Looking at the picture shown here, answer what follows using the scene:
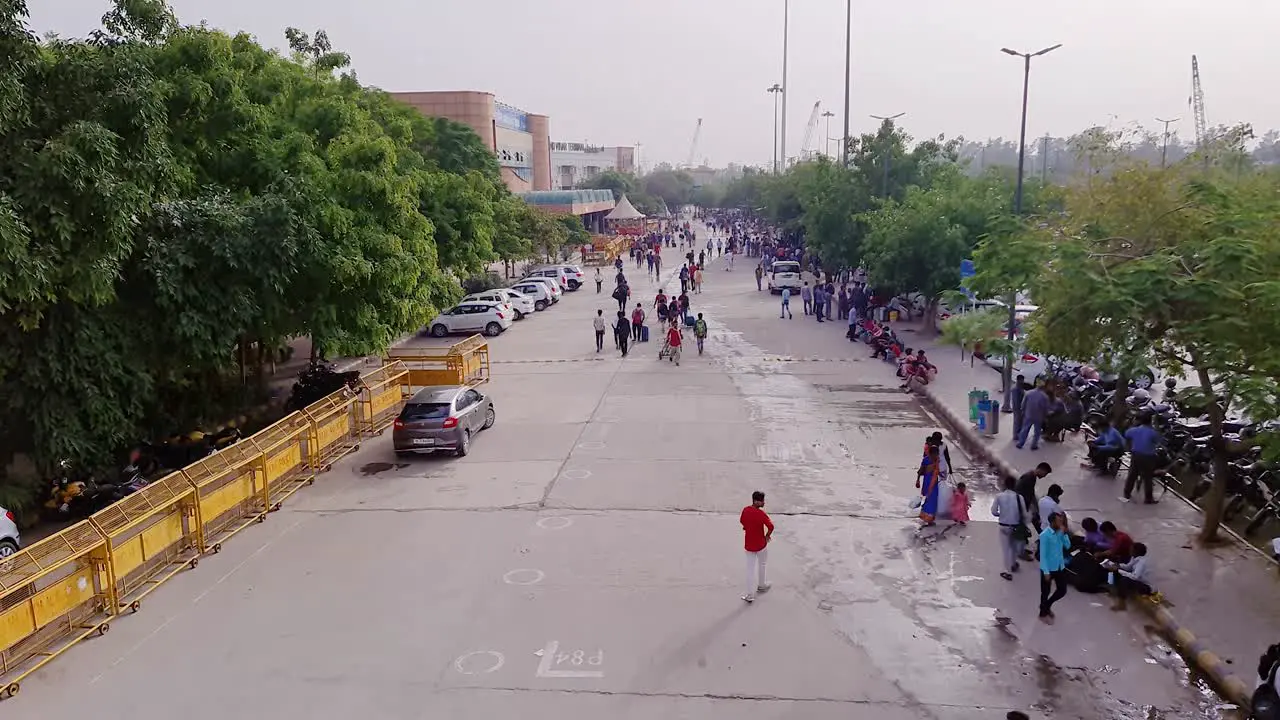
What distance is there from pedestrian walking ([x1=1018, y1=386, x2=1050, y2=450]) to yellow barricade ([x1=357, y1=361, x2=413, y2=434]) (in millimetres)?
12418

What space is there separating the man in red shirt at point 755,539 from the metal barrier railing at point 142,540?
710 cm

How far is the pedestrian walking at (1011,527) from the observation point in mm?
10984

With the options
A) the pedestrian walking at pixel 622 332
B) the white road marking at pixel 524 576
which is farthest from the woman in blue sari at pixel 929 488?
the pedestrian walking at pixel 622 332

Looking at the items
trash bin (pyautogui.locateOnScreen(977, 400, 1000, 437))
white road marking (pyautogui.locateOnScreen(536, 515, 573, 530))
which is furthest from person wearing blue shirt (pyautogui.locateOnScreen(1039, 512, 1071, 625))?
trash bin (pyautogui.locateOnScreen(977, 400, 1000, 437))

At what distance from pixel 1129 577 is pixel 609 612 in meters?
5.83

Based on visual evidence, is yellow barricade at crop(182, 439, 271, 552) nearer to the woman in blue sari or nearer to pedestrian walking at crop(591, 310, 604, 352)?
the woman in blue sari

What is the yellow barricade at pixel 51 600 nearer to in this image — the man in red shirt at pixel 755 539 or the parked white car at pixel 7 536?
the parked white car at pixel 7 536

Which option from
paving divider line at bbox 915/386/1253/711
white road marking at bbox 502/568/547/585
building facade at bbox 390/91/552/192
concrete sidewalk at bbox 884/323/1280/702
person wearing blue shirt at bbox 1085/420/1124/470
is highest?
building facade at bbox 390/91/552/192

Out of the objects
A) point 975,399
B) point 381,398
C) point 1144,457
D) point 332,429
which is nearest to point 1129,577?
point 1144,457

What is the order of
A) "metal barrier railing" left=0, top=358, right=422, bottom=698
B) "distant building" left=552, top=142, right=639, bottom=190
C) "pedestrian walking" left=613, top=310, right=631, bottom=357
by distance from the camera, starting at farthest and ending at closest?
"distant building" left=552, top=142, right=639, bottom=190, "pedestrian walking" left=613, top=310, right=631, bottom=357, "metal barrier railing" left=0, top=358, right=422, bottom=698

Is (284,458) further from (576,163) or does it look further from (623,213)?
(576,163)

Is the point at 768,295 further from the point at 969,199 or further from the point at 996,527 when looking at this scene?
the point at 996,527

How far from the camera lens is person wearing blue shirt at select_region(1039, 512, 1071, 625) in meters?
9.86

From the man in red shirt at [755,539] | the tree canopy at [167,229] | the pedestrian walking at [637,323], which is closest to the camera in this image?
the man in red shirt at [755,539]
